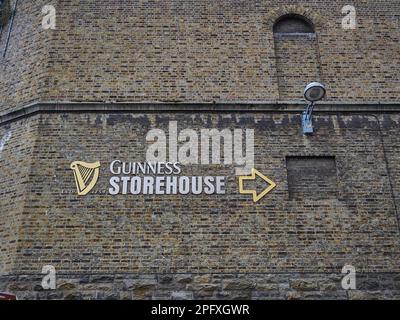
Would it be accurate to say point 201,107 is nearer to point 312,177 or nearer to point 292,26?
point 312,177

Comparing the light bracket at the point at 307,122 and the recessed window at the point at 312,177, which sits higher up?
the light bracket at the point at 307,122

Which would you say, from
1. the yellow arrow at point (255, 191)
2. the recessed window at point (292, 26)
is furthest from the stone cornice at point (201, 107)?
the recessed window at point (292, 26)

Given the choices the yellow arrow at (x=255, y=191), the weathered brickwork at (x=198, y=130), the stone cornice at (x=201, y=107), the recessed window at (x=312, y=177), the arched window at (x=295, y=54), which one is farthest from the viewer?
the arched window at (x=295, y=54)

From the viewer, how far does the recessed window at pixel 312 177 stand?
1065cm

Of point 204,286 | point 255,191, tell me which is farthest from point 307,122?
point 204,286

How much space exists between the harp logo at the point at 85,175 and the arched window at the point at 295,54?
4295mm

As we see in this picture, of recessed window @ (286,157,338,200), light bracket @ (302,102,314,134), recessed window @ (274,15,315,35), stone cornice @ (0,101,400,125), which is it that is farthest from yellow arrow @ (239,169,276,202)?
recessed window @ (274,15,315,35)

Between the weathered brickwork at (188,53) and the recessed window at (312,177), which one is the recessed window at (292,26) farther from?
the recessed window at (312,177)

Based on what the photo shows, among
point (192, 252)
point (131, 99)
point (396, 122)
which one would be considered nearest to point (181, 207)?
point (192, 252)

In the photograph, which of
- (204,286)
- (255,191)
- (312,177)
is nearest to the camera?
(204,286)

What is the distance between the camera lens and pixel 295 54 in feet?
40.5

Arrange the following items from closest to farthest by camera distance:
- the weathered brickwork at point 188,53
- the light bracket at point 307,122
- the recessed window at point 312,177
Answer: the recessed window at point 312,177
the light bracket at point 307,122
the weathered brickwork at point 188,53

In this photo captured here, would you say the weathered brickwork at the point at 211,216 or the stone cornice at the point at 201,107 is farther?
the stone cornice at the point at 201,107

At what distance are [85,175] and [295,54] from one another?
5.54 meters
